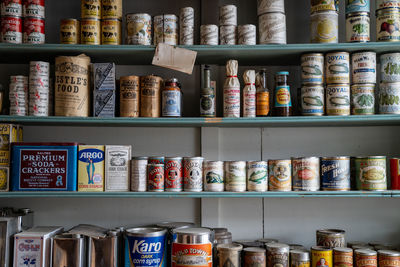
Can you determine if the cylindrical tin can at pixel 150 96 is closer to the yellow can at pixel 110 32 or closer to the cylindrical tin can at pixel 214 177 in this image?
the yellow can at pixel 110 32

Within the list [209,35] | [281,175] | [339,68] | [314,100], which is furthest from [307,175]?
[209,35]

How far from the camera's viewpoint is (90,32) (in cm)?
176

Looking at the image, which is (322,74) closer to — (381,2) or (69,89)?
(381,2)

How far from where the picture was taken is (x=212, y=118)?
1.73m

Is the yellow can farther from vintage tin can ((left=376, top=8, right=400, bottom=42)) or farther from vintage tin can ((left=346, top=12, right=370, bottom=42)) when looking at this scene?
vintage tin can ((left=376, top=8, right=400, bottom=42))

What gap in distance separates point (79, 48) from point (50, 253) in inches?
35.1

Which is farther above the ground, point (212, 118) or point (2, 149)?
point (212, 118)

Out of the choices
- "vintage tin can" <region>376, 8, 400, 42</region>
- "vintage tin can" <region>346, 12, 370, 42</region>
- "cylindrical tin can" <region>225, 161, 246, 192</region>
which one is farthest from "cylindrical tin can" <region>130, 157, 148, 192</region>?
"vintage tin can" <region>376, 8, 400, 42</region>

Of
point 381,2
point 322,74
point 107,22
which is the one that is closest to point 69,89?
point 107,22

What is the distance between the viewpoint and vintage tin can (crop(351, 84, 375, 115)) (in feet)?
5.69

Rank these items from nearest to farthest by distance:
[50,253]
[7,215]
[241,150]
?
1. [50,253]
2. [7,215]
3. [241,150]

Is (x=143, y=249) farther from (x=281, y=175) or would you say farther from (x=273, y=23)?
(x=273, y=23)

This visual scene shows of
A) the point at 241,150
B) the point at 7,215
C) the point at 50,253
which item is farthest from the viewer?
the point at 241,150

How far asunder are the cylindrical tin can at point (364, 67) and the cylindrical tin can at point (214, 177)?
0.73 m
